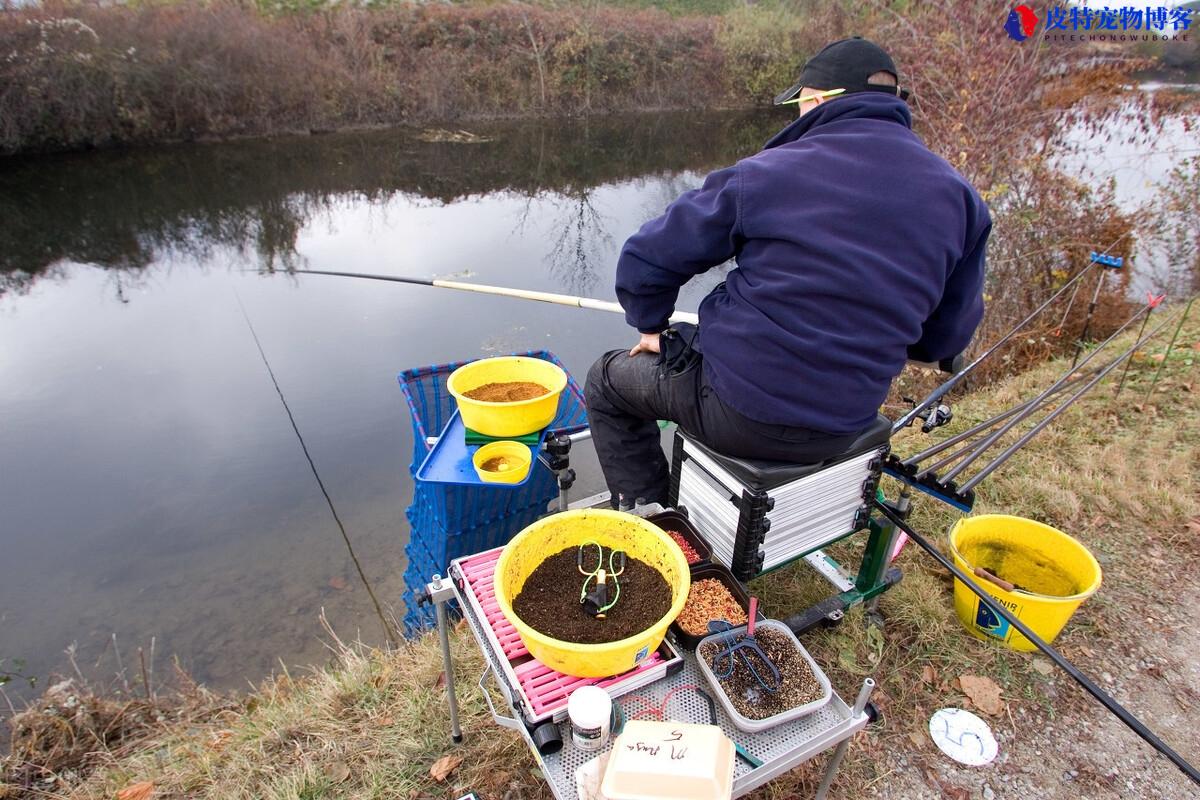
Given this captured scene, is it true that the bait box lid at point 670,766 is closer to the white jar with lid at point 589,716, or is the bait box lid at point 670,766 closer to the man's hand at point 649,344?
the white jar with lid at point 589,716

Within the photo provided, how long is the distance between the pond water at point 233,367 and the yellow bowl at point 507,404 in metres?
1.55

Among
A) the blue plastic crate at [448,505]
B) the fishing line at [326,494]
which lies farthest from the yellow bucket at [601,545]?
the fishing line at [326,494]

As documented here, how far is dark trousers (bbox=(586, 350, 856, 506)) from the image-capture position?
1.71 m

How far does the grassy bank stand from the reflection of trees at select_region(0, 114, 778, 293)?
511 cm

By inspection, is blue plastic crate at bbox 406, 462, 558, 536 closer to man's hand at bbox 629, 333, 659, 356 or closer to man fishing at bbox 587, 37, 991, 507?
man's hand at bbox 629, 333, 659, 356

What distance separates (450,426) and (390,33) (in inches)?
637

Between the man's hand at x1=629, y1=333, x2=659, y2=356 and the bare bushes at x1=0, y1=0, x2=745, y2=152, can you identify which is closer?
the man's hand at x1=629, y1=333, x2=659, y2=356

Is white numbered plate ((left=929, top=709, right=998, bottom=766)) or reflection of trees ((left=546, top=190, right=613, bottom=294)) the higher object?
white numbered plate ((left=929, top=709, right=998, bottom=766))

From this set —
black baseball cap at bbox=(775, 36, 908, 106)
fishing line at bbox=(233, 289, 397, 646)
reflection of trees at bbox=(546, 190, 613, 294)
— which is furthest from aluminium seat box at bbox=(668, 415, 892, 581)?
reflection of trees at bbox=(546, 190, 613, 294)

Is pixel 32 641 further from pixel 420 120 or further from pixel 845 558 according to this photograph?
pixel 420 120

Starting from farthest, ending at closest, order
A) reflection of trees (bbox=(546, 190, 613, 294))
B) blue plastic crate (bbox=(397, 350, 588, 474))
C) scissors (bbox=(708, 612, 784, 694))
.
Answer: reflection of trees (bbox=(546, 190, 613, 294)) < blue plastic crate (bbox=(397, 350, 588, 474)) < scissors (bbox=(708, 612, 784, 694))

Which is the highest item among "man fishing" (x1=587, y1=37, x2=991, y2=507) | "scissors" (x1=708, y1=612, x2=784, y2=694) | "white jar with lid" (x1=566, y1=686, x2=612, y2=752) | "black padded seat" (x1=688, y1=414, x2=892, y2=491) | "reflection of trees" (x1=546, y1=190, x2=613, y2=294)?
"man fishing" (x1=587, y1=37, x2=991, y2=507)

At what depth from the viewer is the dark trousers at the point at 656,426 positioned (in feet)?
5.60

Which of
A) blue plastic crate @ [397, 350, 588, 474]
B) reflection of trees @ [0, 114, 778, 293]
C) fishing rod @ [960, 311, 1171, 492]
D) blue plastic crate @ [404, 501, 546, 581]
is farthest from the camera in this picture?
reflection of trees @ [0, 114, 778, 293]
